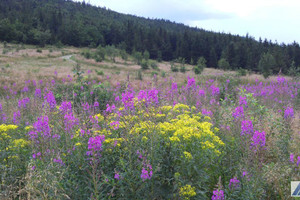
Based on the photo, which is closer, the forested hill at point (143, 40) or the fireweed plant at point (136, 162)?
the fireweed plant at point (136, 162)

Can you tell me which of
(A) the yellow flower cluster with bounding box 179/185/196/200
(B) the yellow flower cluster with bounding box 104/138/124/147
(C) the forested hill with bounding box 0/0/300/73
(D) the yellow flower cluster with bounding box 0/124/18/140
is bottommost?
(A) the yellow flower cluster with bounding box 179/185/196/200

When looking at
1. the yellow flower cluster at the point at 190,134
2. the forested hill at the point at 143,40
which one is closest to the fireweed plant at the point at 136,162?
the yellow flower cluster at the point at 190,134

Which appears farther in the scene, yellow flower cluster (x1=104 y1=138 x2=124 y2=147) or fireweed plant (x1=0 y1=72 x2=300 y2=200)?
yellow flower cluster (x1=104 y1=138 x2=124 y2=147)

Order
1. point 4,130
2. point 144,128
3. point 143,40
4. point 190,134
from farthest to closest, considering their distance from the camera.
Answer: point 143,40 < point 4,130 < point 144,128 < point 190,134

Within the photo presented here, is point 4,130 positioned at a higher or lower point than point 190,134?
lower

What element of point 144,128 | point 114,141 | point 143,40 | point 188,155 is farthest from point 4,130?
point 143,40

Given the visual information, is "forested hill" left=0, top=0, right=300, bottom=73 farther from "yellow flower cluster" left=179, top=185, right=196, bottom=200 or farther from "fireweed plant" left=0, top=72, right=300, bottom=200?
"yellow flower cluster" left=179, top=185, right=196, bottom=200

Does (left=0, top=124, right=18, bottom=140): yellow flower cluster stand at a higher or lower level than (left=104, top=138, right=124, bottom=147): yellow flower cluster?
lower

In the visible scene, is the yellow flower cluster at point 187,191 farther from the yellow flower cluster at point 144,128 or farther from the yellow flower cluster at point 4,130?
the yellow flower cluster at point 4,130

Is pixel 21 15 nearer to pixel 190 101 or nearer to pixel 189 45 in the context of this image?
pixel 189 45

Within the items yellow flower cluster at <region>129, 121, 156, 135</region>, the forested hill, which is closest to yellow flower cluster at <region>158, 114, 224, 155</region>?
yellow flower cluster at <region>129, 121, 156, 135</region>

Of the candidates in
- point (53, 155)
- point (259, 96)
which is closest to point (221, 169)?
point (53, 155)

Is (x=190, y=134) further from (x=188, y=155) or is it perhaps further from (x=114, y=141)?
(x=114, y=141)

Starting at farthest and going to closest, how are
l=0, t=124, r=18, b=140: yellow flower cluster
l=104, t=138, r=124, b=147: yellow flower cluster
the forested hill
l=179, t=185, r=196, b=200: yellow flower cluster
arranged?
the forested hill < l=0, t=124, r=18, b=140: yellow flower cluster < l=104, t=138, r=124, b=147: yellow flower cluster < l=179, t=185, r=196, b=200: yellow flower cluster
